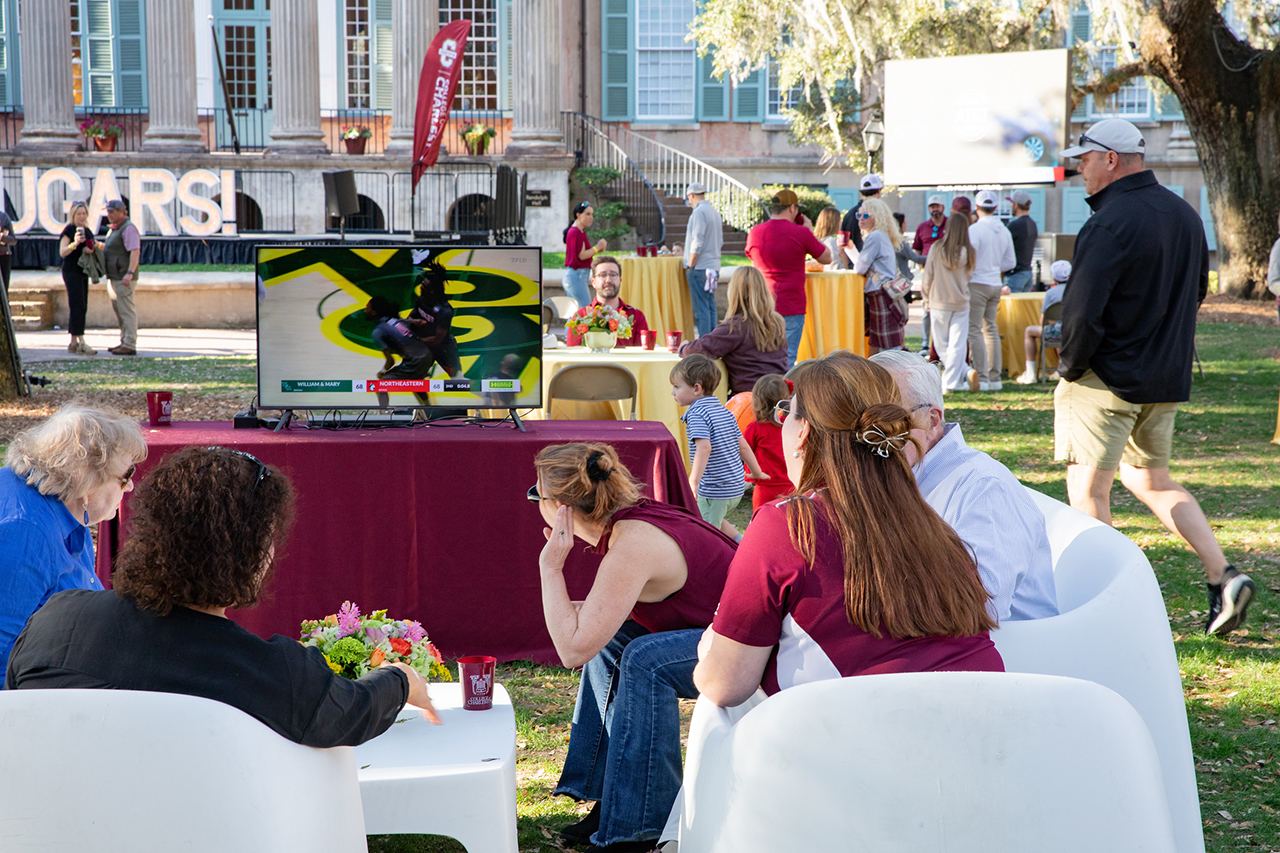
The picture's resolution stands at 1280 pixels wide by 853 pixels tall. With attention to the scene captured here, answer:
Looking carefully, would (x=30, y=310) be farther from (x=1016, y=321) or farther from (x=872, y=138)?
(x=1016, y=321)

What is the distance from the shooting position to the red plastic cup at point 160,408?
4719 mm

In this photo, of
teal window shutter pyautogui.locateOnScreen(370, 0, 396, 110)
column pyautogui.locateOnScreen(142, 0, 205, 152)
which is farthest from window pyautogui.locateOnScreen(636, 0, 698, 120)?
column pyautogui.locateOnScreen(142, 0, 205, 152)

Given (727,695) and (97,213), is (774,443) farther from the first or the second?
(97,213)

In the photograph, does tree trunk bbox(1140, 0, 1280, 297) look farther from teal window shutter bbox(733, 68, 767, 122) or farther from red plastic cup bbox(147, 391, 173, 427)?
red plastic cup bbox(147, 391, 173, 427)

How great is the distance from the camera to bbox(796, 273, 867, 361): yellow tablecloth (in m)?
10.9

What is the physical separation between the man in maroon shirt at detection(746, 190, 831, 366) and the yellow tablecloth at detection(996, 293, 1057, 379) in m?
3.23

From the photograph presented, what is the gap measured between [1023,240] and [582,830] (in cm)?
1180

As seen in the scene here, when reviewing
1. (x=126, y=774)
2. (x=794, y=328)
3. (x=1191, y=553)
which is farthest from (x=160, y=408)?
(x=794, y=328)

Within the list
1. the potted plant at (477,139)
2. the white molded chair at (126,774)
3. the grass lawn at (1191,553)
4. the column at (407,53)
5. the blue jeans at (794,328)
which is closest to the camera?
the white molded chair at (126,774)

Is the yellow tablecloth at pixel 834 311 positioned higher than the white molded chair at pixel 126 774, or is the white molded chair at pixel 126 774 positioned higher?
the yellow tablecloth at pixel 834 311

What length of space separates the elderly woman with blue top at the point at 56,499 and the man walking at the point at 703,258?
8.89 m

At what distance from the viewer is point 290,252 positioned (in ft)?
15.3

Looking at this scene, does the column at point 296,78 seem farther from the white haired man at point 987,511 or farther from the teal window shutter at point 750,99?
the white haired man at point 987,511

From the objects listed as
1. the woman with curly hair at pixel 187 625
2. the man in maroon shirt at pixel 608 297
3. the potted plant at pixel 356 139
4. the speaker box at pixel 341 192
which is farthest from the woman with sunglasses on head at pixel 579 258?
the woman with curly hair at pixel 187 625
